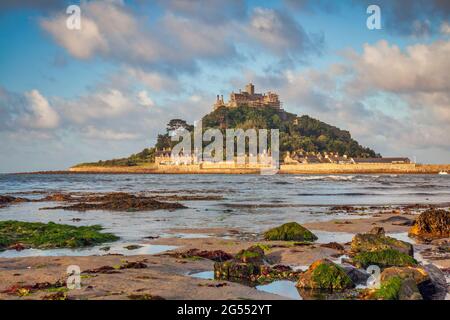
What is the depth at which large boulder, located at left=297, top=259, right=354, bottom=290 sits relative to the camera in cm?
1292

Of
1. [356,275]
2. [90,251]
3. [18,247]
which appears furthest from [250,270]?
[18,247]

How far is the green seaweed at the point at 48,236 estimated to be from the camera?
69.3 ft

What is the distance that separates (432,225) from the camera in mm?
23906

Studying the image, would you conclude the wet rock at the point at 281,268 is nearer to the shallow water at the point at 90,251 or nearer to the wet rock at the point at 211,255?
the wet rock at the point at 211,255

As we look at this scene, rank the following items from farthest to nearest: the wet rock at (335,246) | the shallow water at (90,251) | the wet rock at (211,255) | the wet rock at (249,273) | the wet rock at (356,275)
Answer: the wet rock at (335,246)
the shallow water at (90,251)
the wet rock at (211,255)
the wet rock at (249,273)
the wet rock at (356,275)

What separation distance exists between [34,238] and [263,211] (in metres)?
19.0

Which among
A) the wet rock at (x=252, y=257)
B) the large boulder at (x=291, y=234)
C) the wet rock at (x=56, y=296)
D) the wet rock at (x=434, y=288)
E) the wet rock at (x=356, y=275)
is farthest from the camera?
the large boulder at (x=291, y=234)

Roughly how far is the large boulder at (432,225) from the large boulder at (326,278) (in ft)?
38.1

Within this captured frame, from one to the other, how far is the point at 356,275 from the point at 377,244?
399 centimetres

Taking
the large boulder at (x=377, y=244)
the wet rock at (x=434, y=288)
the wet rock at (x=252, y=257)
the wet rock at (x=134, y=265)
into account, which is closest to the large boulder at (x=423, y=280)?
the wet rock at (x=434, y=288)

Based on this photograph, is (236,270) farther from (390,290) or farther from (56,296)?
(56,296)

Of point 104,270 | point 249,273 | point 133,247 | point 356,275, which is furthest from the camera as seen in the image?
point 133,247

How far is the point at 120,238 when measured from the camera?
912 inches
